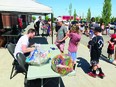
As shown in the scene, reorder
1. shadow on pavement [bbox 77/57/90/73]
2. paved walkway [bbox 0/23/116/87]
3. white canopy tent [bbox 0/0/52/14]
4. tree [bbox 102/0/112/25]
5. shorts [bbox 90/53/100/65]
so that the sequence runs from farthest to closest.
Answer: tree [bbox 102/0/112/25]
white canopy tent [bbox 0/0/52/14]
shadow on pavement [bbox 77/57/90/73]
shorts [bbox 90/53/100/65]
paved walkway [bbox 0/23/116/87]

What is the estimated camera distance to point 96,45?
5.25 m

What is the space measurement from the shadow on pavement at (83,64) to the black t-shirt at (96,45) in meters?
1.01

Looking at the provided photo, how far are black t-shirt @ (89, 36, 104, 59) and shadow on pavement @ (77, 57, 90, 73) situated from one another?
3.32 ft

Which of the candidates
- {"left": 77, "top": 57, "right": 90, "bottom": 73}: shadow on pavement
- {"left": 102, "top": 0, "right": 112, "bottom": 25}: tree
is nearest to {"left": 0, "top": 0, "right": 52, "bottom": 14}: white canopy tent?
{"left": 77, "top": 57, "right": 90, "bottom": 73}: shadow on pavement

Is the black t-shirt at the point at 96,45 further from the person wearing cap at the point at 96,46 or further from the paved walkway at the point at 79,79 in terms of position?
the paved walkway at the point at 79,79

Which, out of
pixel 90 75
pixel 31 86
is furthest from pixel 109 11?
pixel 31 86

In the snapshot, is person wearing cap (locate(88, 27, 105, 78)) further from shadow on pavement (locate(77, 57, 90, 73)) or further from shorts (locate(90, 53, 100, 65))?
shadow on pavement (locate(77, 57, 90, 73))

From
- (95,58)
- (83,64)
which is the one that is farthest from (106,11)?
(95,58)

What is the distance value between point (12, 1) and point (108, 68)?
5.65 meters

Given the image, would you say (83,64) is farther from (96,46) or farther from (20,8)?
(20,8)

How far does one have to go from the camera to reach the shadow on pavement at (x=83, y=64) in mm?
6375

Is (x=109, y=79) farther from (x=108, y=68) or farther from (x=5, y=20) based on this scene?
(x=5, y=20)

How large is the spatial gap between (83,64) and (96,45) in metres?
1.92

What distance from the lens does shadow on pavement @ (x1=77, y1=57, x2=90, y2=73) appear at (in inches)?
251
